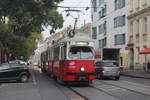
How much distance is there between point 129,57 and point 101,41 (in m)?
18.4

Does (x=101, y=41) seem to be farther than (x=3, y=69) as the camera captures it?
Yes

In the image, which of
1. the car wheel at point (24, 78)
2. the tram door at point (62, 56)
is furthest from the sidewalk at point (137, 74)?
the tram door at point (62, 56)

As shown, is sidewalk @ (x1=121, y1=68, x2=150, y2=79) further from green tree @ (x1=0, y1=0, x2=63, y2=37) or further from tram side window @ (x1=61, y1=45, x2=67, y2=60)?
tram side window @ (x1=61, y1=45, x2=67, y2=60)

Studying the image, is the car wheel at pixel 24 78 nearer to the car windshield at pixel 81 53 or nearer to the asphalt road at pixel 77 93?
the asphalt road at pixel 77 93

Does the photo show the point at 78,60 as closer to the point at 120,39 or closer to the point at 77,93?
the point at 77,93

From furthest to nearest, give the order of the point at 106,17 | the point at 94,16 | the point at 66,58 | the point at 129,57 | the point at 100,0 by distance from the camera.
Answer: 1. the point at 94,16
2. the point at 100,0
3. the point at 106,17
4. the point at 129,57
5. the point at 66,58

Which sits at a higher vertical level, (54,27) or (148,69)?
(54,27)

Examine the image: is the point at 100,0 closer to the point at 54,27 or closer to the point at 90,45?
the point at 54,27

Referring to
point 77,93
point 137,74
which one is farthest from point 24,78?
point 137,74

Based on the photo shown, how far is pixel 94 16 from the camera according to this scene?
7556cm

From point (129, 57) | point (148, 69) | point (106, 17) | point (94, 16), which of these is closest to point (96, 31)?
point (94, 16)

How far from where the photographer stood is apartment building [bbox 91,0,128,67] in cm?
5572

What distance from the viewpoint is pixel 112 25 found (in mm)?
62250

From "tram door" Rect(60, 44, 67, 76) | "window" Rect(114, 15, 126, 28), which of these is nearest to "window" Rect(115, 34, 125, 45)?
"window" Rect(114, 15, 126, 28)
